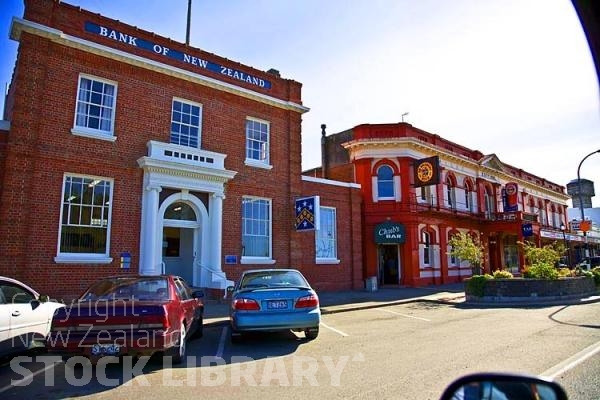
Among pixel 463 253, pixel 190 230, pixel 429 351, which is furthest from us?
pixel 463 253

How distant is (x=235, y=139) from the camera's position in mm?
17625

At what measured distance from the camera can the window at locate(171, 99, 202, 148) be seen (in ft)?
52.9

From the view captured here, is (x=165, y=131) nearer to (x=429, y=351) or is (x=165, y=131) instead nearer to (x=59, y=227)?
(x=59, y=227)

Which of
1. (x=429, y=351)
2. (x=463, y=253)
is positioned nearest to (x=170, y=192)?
(x=429, y=351)

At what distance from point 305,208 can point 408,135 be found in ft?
37.0

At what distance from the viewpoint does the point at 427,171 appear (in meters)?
24.8

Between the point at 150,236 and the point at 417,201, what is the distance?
16.8 meters

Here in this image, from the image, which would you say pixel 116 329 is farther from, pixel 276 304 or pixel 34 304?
pixel 276 304

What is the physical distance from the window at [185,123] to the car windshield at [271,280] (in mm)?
8106

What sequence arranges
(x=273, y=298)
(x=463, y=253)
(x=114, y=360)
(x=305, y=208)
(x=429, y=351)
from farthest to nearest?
(x=463, y=253), (x=305, y=208), (x=273, y=298), (x=429, y=351), (x=114, y=360)

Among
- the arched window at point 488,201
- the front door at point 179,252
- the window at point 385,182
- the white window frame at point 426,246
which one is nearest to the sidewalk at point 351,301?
the front door at point 179,252

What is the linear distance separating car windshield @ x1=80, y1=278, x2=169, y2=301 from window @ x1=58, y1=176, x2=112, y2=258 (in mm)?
6319

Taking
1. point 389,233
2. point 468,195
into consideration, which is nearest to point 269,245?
point 389,233

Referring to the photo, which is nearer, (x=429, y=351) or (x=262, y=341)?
(x=429, y=351)
